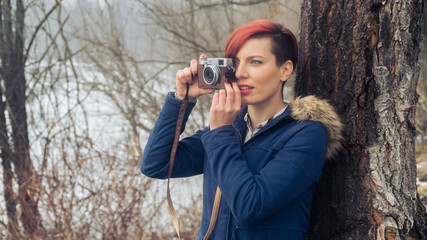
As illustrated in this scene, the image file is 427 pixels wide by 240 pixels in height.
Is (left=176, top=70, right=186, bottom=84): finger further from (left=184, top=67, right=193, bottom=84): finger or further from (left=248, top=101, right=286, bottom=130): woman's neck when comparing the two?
(left=248, top=101, right=286, bottom=130): woman's neck

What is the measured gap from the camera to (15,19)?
15.8 feet

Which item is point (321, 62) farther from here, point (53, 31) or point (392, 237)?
point (53, 31)

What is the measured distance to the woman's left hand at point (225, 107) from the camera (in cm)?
150

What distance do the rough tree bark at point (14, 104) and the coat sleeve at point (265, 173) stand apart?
11.1 ft

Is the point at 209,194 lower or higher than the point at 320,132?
lower

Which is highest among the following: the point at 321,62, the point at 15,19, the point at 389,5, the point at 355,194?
the point at 15,19

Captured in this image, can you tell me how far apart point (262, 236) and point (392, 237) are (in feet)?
1.92

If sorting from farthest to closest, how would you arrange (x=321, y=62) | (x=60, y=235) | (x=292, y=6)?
(x=292, y=6) → (x=60, y=235) → (x=321, y=62)

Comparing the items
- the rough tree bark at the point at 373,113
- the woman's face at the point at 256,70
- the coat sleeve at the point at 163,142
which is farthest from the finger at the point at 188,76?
the rough tree bark at the point at 373,113

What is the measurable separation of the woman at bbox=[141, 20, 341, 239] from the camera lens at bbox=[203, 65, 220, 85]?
0.22 feet

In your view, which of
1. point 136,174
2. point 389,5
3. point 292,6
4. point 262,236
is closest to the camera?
point 262,236

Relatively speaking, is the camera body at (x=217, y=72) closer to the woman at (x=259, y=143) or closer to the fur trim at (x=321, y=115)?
the woman at (x=259, y=143)

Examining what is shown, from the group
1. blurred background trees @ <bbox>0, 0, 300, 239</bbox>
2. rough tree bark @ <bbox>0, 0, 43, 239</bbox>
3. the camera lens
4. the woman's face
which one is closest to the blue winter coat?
the woman's face

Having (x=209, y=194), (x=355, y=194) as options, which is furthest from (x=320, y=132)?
(x=209, y=194)
